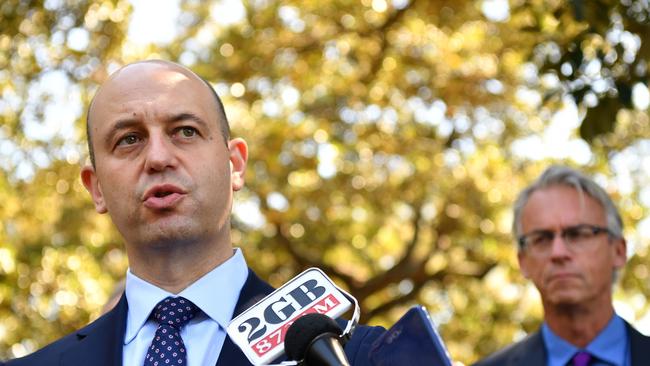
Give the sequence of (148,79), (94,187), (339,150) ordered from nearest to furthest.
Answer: (148,79)
(94,187)
(339,150)

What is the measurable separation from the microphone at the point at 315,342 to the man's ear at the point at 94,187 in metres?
1.18

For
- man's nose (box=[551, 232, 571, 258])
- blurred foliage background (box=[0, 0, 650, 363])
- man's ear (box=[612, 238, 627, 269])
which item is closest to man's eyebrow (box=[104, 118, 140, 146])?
man's nose (box=[551, 232, 571, 258])

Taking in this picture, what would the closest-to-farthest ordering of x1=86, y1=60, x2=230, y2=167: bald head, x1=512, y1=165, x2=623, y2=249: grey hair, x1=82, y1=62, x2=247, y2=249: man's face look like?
x1=82, y1=62, x2=247, y2=249: man's face → x1=86, y1=60, x2=230, y2=167: bald head → x1=512, y1=165, x2=623, y2=249: grey hair

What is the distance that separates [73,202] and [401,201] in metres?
3.89

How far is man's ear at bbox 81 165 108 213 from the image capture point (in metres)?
3.44

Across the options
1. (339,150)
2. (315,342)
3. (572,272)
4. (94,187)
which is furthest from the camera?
(339,150)

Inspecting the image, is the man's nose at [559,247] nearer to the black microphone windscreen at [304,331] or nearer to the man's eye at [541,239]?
the man's eye at [541,239]

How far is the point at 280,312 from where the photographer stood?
2.56m

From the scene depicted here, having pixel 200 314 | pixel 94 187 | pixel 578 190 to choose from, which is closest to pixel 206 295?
pixel 200 314

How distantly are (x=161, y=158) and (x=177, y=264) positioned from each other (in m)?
0.29

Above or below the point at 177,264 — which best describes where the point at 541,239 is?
below

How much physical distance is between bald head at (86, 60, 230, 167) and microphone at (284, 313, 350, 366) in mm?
1101

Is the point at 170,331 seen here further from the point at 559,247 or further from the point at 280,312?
the point at 559,247

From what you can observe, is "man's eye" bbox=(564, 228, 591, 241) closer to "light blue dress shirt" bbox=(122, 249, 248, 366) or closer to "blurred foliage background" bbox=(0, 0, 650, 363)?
"light blue dress shirt" bbox=(122, 249, 248, 366)
